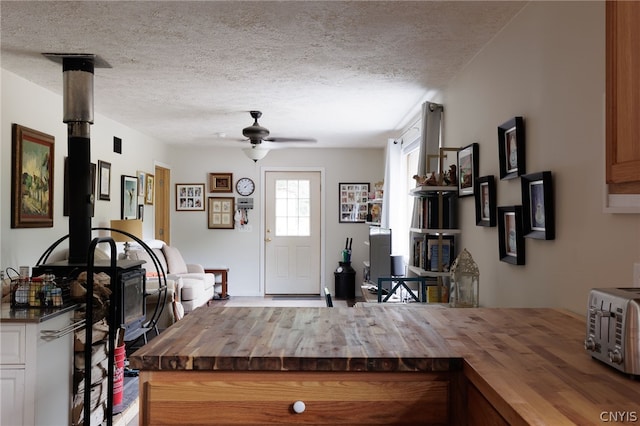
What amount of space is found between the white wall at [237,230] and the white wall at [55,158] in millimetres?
1798

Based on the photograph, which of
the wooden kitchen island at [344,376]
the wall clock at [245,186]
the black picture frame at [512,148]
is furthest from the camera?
the wall clock at [245,186]

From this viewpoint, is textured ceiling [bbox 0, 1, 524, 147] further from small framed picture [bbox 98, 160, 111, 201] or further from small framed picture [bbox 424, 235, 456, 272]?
small framed picture [bbox 424, 235, 456, 272]

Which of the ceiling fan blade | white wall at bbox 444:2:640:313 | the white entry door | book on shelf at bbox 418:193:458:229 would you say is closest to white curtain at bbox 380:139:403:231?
the ceiling fan blade

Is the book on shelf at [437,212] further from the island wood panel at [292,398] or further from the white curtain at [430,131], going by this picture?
the island wood panel at [292,398]

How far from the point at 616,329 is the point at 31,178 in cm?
406

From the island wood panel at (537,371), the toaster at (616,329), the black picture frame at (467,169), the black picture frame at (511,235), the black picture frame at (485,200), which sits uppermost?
the black picture frame at (467,169)

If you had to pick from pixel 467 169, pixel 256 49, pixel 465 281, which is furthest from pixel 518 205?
pixel 256 49

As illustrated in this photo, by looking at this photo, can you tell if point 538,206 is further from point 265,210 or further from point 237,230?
point 237,230

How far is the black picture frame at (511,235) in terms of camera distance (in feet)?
8.02

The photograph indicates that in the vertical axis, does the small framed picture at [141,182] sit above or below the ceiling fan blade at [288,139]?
Answer: below

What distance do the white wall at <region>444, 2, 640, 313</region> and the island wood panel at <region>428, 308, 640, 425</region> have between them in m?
0.28

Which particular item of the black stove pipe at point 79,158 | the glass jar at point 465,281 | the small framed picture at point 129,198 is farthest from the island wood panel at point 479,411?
Result: the small framed picture at point 129,198

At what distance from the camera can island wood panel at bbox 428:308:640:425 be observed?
961mm

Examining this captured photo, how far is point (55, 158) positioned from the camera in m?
4.31
